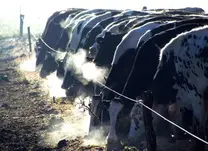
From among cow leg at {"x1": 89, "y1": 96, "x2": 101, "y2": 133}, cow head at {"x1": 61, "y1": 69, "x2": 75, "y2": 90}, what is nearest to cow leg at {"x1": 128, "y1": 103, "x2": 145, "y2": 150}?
cow leg at {"x1": 89, "y1": 96, "x2": 101, "y2": 133}

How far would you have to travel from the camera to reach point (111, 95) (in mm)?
10688

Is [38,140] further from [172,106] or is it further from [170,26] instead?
[170,26]

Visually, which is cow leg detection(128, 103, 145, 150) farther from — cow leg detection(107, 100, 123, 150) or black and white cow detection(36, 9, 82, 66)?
black and white cow detection(36, 9, 82, 66)

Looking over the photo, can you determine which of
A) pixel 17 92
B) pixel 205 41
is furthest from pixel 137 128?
pixel 17 92

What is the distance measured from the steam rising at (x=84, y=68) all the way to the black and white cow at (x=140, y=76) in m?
2.24

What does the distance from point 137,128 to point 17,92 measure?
8.98 metres

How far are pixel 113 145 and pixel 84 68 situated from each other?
5709mm

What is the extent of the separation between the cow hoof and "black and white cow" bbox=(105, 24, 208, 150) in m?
0.07

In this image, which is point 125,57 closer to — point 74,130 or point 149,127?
point 74,130

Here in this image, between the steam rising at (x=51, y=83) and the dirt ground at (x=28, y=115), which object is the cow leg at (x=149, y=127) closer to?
the dirt ground at (x=28, y=115)

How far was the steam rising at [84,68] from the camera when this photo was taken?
1286 centimetres

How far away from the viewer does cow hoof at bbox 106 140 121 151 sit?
30.0 ft

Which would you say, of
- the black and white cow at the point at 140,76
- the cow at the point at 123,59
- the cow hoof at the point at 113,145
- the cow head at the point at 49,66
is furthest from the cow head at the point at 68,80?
the cow hoof at the point at 113,145

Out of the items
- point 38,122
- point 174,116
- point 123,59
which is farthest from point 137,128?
point 38,122
